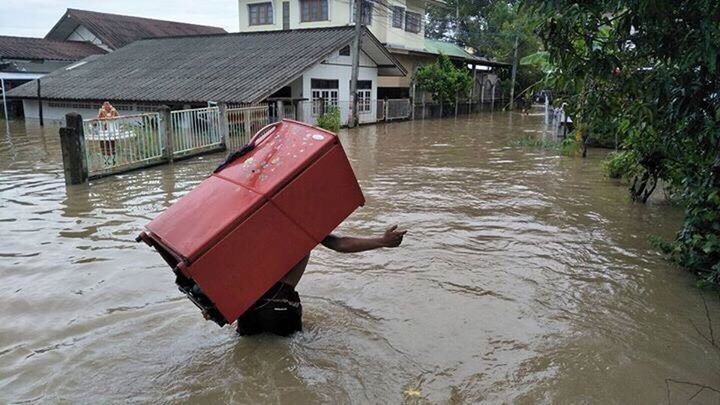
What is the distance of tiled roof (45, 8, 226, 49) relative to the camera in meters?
33.8

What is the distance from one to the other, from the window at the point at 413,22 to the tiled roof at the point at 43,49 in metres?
18.3

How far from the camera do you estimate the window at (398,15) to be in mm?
30398

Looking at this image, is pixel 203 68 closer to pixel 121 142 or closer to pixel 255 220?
pixel 121 142

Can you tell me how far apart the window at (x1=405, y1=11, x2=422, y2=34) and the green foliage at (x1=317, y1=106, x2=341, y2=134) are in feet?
42.6

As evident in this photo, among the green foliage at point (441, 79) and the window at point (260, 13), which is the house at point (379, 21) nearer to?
the window at point (260, 13)

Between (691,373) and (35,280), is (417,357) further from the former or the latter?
(35,280)

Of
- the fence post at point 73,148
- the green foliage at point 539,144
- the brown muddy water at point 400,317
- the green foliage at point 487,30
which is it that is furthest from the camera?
the green foliage at point 487,30

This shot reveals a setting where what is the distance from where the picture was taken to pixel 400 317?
483cm

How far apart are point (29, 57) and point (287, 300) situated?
101 ft

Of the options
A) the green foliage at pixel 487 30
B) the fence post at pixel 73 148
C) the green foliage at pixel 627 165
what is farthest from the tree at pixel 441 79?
the fence post at pixel 73 148

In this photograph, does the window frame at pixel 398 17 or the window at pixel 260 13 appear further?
the window at pixel 260 13

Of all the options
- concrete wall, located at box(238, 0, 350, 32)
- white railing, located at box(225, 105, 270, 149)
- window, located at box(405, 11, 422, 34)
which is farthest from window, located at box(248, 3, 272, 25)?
white railing, located at box(225, 105, 270, 149)

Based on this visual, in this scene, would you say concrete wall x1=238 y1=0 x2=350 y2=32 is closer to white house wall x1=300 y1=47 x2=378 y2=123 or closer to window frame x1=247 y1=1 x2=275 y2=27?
window frame x1=247 y1=1 x2=275 y2=27

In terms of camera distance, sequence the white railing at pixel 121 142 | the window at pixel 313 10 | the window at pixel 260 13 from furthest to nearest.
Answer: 1. the window at pixel 260 13
2. the window at pixel 313 10
3. the white railing at pixel 121 142
